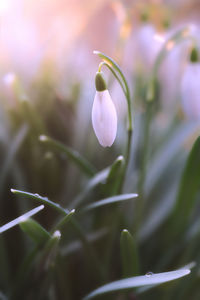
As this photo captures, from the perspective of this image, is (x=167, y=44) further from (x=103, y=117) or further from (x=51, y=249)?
(x=51, y=249)

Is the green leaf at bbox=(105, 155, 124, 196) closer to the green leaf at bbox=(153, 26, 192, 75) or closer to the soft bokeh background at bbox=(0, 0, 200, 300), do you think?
the soft bokeh background at bbox=(0, 0, 200, 300)

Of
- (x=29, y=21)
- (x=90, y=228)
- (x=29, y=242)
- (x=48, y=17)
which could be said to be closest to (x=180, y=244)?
(x=90, y=228)

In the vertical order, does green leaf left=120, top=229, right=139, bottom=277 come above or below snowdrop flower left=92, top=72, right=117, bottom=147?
below

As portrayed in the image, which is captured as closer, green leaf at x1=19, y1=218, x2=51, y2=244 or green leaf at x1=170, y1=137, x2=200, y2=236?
green leaf at x1=19, y1=218, x2=51, y2=244

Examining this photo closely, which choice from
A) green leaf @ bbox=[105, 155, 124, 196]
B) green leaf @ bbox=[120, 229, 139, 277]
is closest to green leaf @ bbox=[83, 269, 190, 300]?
green leaf @ bbox=[120, 229, 139, 277]

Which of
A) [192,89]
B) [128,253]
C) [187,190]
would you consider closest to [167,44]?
[192,89]
